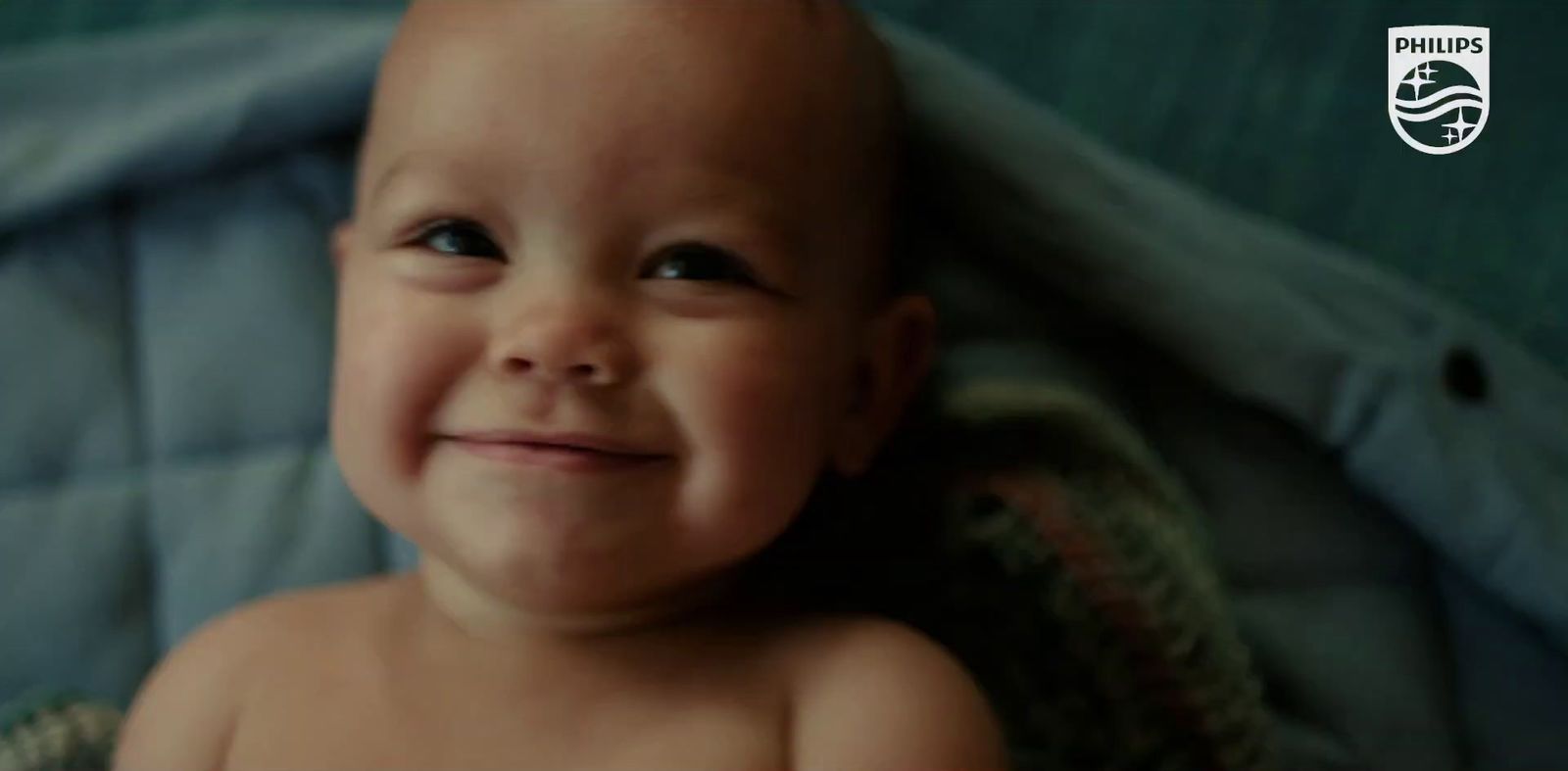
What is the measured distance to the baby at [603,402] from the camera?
2.21 ft

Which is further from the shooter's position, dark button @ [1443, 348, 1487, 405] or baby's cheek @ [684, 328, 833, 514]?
dark button @ [1443, 348, 1487, 405]

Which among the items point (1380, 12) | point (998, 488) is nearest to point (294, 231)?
point (998, 488)

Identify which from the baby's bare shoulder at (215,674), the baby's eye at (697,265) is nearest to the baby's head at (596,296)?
the baby's eye at (697,265)

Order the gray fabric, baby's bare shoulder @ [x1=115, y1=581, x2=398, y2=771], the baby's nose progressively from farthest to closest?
the gray fabric → baby's bare shoulder @ [x1=115, y1=581, x2=398, y2=771] → the baby's nose

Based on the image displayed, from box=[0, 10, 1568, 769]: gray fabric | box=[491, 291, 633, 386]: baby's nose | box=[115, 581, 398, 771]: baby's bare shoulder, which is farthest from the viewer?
box=[0, 10, 1568, 769]: gray fabric

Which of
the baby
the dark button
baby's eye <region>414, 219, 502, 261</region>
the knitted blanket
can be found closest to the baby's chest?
the baby

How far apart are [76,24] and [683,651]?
63 cm

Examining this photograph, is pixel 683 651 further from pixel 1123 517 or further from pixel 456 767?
pixel 1123 517

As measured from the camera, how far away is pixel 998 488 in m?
0.82

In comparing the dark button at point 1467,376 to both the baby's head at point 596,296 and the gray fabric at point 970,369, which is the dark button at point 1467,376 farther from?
the baby's head at point 596,296

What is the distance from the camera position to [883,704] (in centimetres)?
72

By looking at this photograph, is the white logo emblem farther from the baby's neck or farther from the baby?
the baby's neck

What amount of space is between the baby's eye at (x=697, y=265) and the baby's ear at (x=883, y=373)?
0.33ft

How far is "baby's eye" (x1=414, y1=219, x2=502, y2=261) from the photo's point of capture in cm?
71
